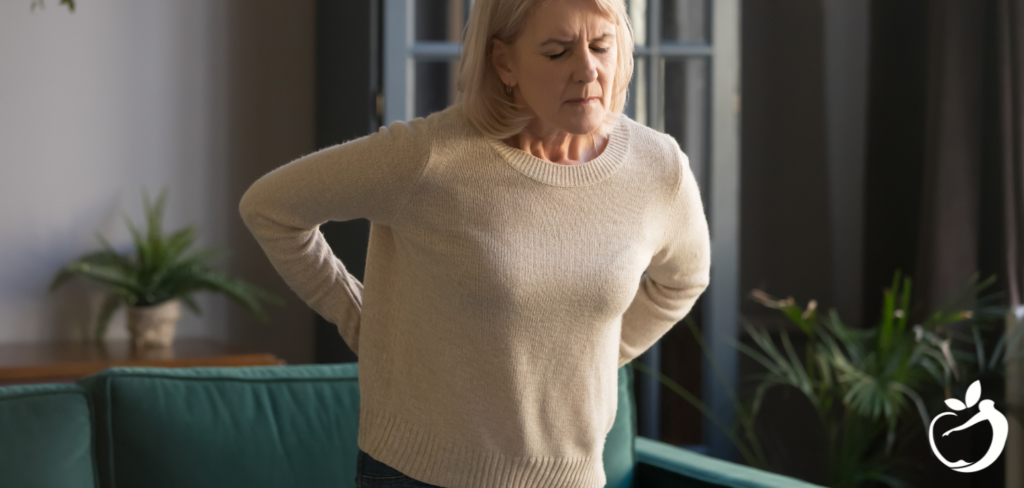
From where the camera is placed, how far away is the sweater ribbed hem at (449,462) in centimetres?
105

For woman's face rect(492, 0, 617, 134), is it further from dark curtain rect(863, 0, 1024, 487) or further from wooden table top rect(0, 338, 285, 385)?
dark curtain rect(863, 0, 1024, 487)

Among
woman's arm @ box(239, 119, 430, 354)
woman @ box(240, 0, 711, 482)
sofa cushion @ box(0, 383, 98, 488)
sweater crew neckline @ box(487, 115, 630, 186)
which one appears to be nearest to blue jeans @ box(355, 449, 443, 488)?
woman @ box(240, 0, 711, 482)

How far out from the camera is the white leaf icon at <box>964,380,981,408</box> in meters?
2.42

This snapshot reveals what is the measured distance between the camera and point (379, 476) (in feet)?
3.59

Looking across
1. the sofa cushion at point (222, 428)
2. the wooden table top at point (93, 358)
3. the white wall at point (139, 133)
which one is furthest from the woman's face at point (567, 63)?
the white wall at point (139, 133)

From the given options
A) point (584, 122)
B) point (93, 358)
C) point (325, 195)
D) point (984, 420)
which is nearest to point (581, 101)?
point (584, 122)

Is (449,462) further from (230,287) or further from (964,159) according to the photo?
(964,159)

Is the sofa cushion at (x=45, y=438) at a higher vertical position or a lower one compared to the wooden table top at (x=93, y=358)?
higher

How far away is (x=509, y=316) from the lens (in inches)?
39.9

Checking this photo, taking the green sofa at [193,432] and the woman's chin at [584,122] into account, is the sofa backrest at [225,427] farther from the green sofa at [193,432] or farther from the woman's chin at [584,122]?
the woman's chin at [584,122]

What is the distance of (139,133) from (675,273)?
85.9 inches

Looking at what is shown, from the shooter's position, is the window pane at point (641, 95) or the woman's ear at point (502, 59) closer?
the woman's ear at point (502, 59)

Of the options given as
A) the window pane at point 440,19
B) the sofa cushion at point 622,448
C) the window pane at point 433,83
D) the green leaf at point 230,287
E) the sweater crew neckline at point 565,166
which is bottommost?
the sofa cushion at point 622,448

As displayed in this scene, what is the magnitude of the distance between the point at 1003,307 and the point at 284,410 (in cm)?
190
